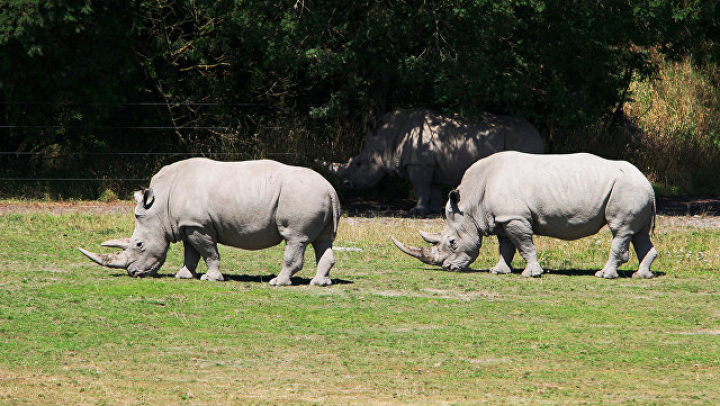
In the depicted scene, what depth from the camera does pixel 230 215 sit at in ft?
41.9

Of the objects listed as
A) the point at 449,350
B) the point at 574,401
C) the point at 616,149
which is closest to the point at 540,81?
the point at 616,149

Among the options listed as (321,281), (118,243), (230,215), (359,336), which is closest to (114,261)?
(118,243)

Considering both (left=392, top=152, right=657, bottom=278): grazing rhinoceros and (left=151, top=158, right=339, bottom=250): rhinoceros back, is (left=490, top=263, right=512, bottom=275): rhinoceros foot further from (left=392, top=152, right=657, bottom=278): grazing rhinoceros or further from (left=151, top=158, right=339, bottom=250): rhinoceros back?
(left=151, top=158, right=339, bottom=250): rhinoceros back

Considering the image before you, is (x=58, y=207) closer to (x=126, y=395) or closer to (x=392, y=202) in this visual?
(x=392, y=202)

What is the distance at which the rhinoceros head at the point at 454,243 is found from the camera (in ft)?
48.1

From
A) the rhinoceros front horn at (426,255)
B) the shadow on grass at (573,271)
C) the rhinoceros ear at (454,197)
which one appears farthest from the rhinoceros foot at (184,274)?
the rhinoceros ear at (454,197)

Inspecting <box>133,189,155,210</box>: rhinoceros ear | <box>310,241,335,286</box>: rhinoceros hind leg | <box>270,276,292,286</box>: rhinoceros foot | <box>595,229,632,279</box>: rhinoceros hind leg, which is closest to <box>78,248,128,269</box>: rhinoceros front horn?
<box>133,189,155,210</box>: rhinoceros ear

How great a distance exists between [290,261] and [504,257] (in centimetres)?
344

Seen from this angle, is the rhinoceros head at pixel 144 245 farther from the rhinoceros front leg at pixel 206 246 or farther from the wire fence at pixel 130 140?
the wire fence at pixel 130 140

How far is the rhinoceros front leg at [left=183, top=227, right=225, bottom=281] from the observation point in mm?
12961

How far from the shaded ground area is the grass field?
21.4ft

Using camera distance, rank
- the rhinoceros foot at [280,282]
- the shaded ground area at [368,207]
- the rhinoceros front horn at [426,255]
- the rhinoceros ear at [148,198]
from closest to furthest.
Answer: the rhinoceros foot at [280,282] < the rhinoceros ear at [148,198] < the rhinoceros front horn at [426,255] < the shaded ground area at [368,207]

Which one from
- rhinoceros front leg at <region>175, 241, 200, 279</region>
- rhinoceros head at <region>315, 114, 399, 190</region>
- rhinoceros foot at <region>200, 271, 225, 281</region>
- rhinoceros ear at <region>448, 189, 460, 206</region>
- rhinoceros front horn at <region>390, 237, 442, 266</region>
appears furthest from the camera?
rhinoceros head at <region>315, 114, 399, 190</region>

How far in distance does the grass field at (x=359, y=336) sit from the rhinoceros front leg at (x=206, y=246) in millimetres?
283
